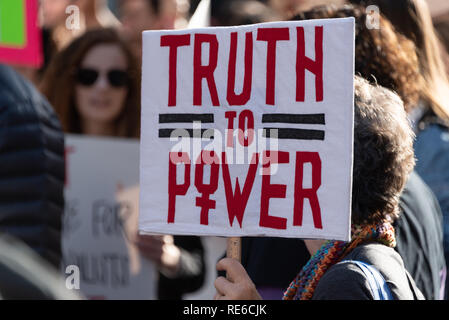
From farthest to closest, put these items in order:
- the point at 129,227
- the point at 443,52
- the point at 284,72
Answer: the point at 129,227 < the point at 443,52 < the point at 284,72

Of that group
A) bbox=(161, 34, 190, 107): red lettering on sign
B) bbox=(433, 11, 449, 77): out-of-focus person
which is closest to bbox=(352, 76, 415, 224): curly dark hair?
bbox=(161, 34, 190, 107): red lettering on sign

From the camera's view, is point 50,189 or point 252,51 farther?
point 50,189

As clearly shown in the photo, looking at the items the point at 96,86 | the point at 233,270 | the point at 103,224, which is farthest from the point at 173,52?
the point at 96,86

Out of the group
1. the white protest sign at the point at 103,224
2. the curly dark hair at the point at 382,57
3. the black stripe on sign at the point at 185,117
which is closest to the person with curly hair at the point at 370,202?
the black stripe on sign at the point at 185,117

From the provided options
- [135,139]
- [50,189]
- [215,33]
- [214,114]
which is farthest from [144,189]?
[135,139]

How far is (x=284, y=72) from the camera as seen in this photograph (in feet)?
6.93

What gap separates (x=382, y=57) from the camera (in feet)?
8.85

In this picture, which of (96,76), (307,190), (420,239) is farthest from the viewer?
(96,76)

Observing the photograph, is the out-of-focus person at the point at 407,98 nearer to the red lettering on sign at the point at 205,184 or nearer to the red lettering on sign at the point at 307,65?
the red lettering on sign at the point at 307,65

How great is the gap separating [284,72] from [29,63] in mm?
2197

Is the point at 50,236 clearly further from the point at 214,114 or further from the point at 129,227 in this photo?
the point at 214,114

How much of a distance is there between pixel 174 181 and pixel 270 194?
0.25 metres

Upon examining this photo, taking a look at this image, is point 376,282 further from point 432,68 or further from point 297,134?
point 432,68

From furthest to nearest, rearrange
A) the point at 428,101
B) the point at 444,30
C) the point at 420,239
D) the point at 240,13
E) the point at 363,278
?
the point at 240,13, the point at 444,30, the point at 428,101, the point at 420,239, the point at 363,278
